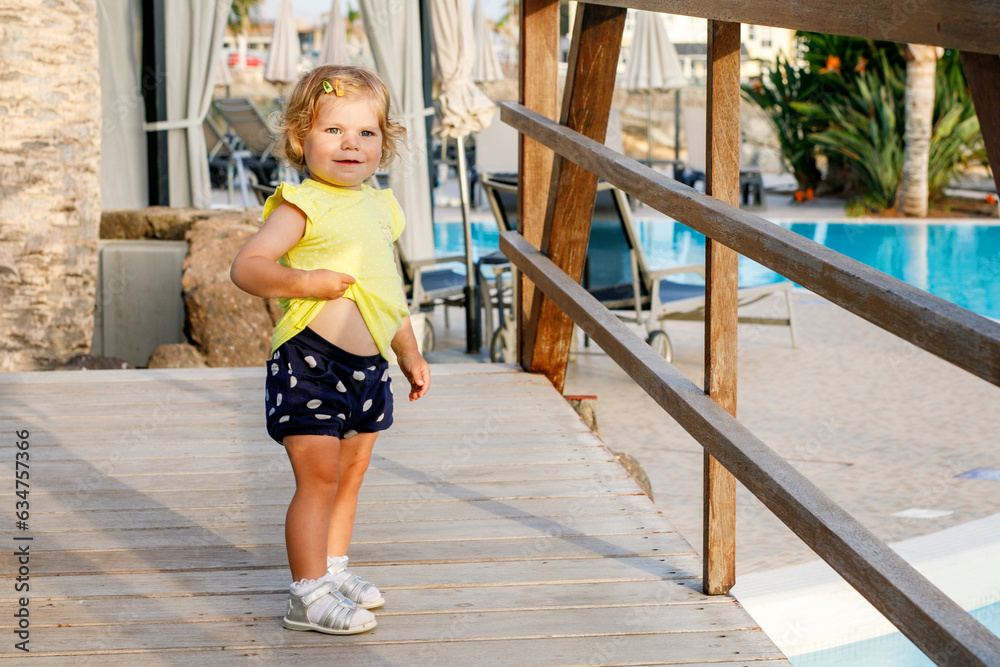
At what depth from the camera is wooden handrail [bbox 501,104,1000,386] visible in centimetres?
101

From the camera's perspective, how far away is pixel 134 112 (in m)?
6.92

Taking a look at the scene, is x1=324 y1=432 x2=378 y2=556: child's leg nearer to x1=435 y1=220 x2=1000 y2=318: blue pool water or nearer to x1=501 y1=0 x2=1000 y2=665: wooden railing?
x1=501 y1=0 x2=1000 y2=665: wooden railing

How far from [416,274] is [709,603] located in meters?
4.18

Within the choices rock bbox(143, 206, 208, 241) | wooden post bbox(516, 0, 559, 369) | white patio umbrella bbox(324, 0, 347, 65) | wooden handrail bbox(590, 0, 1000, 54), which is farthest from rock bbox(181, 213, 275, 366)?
white patio umbrella bbox(324, 0, 347, 65)

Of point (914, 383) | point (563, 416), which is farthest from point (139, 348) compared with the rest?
point (914, 383)

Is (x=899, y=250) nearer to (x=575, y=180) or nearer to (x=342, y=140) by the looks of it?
(x=575, y=180)

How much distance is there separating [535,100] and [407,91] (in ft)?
13.6

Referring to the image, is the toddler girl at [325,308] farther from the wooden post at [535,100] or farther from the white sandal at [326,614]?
the wooden post at [535,100]

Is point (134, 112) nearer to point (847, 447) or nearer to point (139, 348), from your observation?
point (139, 348)

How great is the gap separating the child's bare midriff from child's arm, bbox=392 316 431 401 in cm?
10

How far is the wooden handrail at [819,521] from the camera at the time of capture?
1.10 meters

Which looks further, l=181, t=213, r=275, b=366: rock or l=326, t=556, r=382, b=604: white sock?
l=181, t=213, r=275, b=366: rock

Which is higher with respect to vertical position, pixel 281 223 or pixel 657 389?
pixel 281 223

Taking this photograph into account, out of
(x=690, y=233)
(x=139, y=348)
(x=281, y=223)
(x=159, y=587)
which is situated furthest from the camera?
(x=690, y=233)
